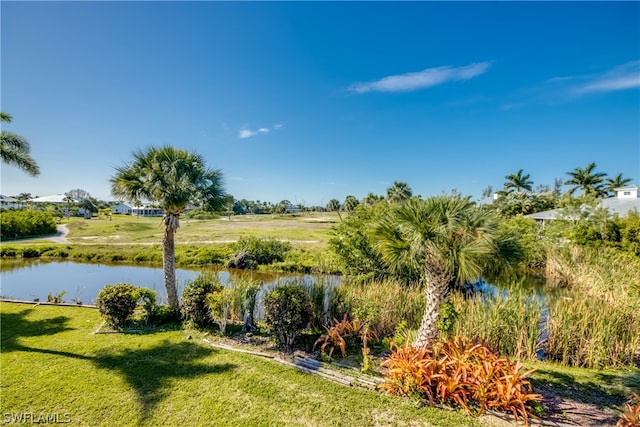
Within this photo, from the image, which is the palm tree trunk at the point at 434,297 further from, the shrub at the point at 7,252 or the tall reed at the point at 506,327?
the shrub at the point at 7,252

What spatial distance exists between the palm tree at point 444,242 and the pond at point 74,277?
27.4ft

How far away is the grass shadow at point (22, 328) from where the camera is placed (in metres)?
6.47

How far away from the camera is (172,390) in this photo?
4641 millimetres

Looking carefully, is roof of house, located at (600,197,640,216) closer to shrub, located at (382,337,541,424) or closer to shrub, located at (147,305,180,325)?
shrub, located at (382,337,541,424)

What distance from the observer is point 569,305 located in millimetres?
7066

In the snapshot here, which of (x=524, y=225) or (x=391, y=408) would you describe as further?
(x=524, y=225)

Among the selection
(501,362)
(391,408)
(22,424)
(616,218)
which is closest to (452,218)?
(501,362)

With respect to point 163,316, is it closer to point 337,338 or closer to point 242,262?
point 337,338

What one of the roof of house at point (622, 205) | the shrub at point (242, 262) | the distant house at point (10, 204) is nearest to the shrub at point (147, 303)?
the shrub at point (242, 262)

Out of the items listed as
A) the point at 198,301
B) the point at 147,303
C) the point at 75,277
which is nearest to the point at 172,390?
the point at 198,301

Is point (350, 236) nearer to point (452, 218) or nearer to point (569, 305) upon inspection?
point (569, 305)

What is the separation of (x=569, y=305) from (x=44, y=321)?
14400mm

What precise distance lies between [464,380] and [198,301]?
20.2 feet

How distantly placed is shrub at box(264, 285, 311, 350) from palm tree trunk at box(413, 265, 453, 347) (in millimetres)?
2473
